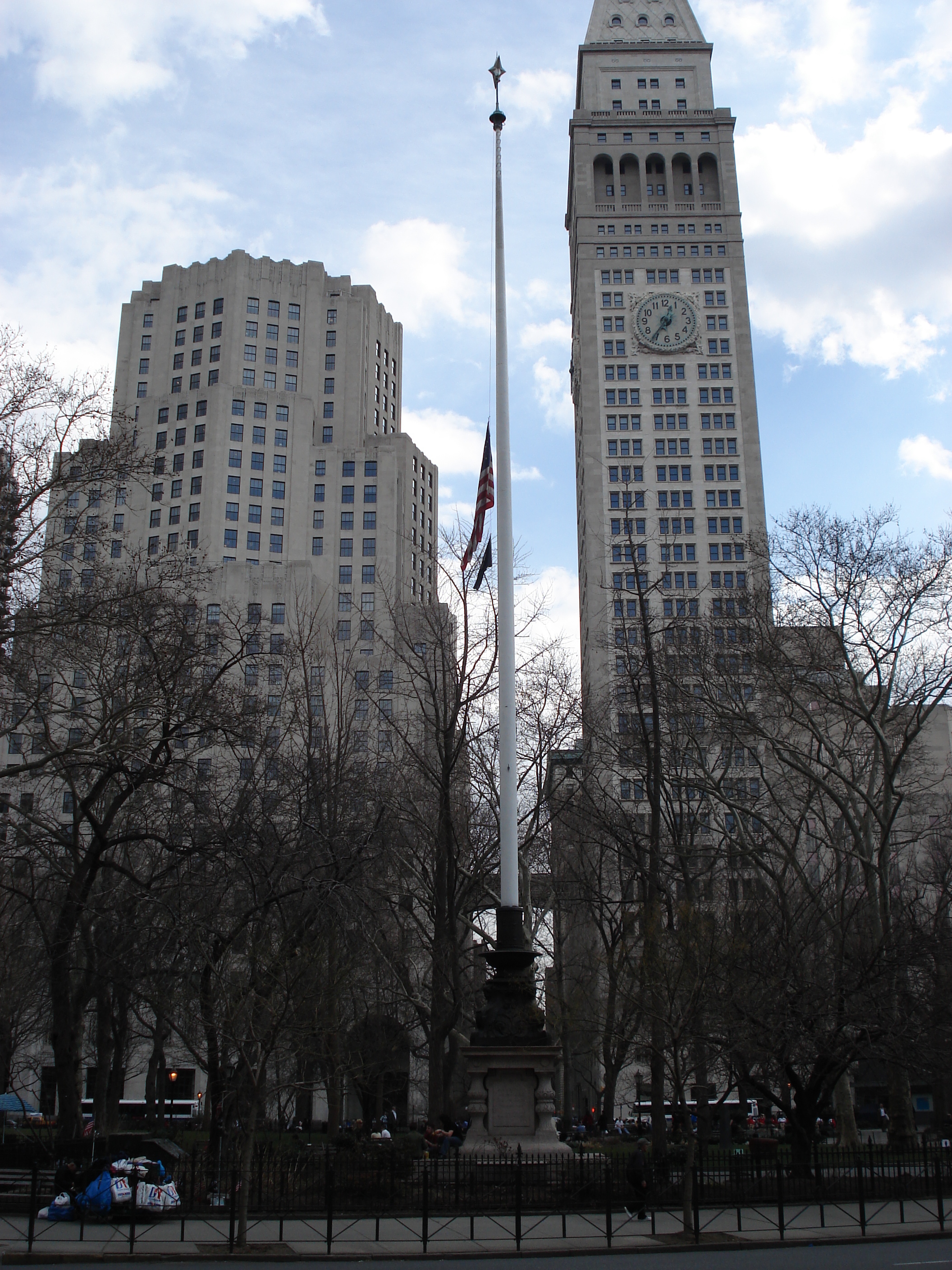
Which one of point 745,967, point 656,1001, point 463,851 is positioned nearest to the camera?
point 656,1001

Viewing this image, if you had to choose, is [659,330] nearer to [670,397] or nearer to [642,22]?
[670,397]

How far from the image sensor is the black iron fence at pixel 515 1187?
1903 centimetres

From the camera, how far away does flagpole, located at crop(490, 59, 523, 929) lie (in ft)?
75.2

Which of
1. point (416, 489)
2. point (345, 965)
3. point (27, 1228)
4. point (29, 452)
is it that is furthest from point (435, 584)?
point (27, 1228)

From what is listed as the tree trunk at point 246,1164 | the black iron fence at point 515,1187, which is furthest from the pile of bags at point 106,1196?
the tree trunk at point 246,1164

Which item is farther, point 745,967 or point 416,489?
point 416,489

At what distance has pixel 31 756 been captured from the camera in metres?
67.4

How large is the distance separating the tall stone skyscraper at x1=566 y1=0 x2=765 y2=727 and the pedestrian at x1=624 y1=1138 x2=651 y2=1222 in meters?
61.7

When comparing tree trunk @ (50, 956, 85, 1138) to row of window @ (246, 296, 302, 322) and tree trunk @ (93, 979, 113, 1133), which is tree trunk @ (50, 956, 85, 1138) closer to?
tree trunk @ (93, 979, 113, 1133)

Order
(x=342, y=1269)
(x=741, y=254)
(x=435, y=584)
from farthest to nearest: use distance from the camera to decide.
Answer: (x=741, y=254), (x=435, y=584), (x=342, y=1269)

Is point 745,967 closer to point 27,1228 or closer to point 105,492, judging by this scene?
point 27,1228

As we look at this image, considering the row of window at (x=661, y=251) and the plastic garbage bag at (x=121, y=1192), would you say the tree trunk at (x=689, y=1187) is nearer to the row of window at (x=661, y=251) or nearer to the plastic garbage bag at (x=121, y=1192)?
the plastic garbage bag at (x=121, y=1192)

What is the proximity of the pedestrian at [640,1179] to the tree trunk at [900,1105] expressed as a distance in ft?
38.4

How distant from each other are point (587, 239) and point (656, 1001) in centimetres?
9045
